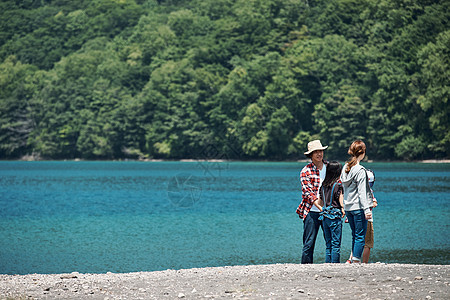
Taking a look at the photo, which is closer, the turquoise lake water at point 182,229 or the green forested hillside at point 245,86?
the turquoise lake water at point 182,229

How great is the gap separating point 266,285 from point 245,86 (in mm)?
86346

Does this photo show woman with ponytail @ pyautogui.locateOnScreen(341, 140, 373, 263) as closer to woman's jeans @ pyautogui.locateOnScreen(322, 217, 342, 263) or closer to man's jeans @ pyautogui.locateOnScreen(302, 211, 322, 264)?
woman's jeans @ pyautogui.locateOnScreen(322, 217, 342, 263)

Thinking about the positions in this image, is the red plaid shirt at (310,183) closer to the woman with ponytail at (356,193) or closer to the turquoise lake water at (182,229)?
the woman with ponytail at (356,193)

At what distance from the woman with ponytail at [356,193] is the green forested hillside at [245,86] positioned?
63239 mm

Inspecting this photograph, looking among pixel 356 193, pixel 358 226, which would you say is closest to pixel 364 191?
pixel 356 193

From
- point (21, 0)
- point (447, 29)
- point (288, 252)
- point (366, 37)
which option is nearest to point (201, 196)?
point (288, 252)

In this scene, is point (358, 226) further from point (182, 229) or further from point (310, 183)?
point (182, 229)

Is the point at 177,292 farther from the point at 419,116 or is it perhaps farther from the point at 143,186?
the point at 419,116

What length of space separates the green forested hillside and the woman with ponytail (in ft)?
207

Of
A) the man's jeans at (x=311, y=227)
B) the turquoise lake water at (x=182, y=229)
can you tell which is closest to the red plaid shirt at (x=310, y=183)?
the man's jeans at (x=311, y=227)

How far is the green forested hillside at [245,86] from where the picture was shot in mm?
79812

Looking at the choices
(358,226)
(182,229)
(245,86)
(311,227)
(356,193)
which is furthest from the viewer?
(245,86)

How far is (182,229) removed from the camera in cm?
2456

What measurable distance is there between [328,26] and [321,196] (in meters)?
91.7
